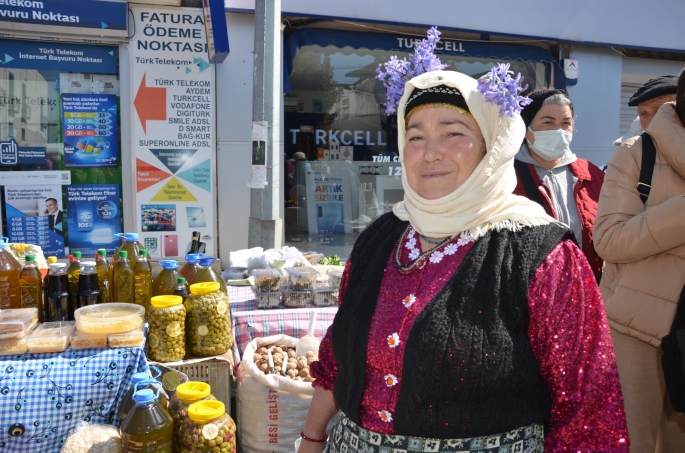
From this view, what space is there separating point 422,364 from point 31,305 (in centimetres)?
237

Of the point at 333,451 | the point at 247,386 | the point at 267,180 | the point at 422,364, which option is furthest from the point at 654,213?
the point at 267,180

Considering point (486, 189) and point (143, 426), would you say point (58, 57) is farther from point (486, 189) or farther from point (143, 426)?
point (486, 189)

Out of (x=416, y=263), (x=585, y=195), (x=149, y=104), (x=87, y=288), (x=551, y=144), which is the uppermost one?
(x=149, y=104)

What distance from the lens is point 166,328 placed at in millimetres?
2973

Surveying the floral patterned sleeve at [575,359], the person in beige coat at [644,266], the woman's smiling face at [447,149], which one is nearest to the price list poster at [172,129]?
the person in beige coat at [644,266]

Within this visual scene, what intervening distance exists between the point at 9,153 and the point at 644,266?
6.62m

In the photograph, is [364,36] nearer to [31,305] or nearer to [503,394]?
[31,305]

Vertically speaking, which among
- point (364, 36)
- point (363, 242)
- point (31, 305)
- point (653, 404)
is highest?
point (364, 36)

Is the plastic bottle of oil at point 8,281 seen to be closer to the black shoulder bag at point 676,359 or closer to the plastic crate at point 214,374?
the plastic crate at point 214,374

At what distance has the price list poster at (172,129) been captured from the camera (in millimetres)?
6488

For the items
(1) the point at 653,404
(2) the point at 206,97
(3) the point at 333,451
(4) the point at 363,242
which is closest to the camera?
(3) the point at 333,451

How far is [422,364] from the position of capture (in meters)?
1.53

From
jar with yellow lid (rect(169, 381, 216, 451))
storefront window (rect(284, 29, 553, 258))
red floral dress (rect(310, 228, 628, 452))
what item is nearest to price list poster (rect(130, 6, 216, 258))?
storefront window (rect(284, 29, 553, 258))

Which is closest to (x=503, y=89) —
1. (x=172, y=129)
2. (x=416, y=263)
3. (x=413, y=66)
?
(x=413, y=66)
